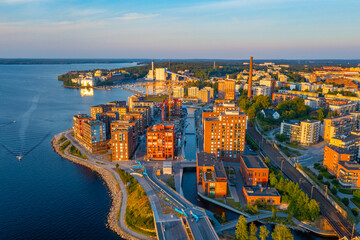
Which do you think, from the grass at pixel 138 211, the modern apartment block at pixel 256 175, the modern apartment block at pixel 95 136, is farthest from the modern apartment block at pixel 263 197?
the modern apartment block at pixel 95 136

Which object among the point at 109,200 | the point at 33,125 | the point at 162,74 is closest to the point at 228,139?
the point at 109,200

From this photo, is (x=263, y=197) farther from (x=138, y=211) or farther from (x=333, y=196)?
(x=138, y=211)

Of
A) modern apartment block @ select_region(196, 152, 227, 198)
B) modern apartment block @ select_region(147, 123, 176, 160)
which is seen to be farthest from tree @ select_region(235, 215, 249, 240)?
modern apartment block @ select_region(147, 123, 176, 160)

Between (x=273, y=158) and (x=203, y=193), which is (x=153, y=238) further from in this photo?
(x=273, y=158)

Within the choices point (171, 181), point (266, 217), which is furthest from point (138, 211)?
point (266, 217)

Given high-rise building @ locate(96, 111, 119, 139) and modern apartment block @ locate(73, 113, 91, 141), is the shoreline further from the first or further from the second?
high-rise building @ locate(96, 111, 119, 139)

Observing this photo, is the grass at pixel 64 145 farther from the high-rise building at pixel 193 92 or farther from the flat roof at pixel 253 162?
the high-rise building at pixel 193 92
